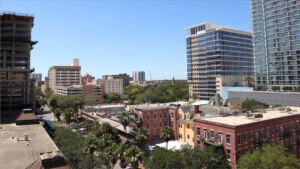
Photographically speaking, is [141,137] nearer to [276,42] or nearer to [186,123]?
[186,123]

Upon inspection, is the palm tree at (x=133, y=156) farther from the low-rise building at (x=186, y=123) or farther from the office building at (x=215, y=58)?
the office building at (x=215, y=58)

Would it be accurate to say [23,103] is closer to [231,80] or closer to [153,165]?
[153,165]

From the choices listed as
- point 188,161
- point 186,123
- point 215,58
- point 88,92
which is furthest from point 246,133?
point 88,92

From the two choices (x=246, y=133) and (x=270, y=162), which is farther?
(x=246, y=133)

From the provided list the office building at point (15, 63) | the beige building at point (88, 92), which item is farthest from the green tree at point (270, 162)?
the beige building at point (88, 92)

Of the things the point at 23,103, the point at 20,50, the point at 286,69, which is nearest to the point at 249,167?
the point at 23,103

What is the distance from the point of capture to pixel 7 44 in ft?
291

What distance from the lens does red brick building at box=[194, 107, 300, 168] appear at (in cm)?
4281

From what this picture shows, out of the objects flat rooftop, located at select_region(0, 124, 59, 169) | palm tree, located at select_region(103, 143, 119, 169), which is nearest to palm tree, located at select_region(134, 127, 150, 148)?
palm tree, located at select_region(103, 143, 119, 169)

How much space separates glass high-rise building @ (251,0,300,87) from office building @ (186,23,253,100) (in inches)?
568

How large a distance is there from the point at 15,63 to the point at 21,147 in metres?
67.7

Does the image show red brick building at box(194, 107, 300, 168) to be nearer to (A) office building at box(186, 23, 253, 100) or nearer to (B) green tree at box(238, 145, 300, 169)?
(B) green tree at box(238, 145, 300, 169)

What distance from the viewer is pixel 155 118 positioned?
234ft

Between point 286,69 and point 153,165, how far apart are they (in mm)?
116901
